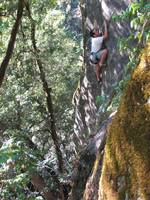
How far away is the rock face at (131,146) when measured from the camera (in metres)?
2.62

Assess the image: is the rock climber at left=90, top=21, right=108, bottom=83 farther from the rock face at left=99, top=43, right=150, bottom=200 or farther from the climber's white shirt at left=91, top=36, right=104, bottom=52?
the rock face at left=99, top=43, right=150, bottom=200

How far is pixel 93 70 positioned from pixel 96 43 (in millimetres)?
2738

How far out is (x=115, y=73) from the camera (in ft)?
41.6

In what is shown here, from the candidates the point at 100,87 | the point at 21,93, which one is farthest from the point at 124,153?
the point at 21,93

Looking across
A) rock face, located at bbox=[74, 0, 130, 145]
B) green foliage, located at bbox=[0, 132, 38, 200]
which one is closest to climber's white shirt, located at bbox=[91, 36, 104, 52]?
rock face, located at bbox=[74, 0, 130, 145]

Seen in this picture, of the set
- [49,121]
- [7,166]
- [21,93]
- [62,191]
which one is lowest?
[62,191]

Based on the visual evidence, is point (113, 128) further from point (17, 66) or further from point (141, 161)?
point (17, 66)

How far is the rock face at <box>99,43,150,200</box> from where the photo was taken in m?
2.62

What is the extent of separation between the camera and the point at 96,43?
1227cm

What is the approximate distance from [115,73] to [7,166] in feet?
16.6

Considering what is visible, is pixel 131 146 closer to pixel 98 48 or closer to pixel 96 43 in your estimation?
pixel 96 43

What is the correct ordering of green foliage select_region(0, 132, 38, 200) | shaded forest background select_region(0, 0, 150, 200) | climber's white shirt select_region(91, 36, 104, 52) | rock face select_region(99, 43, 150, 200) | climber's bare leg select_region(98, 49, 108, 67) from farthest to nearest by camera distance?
1. climber's bare leg select_region(98, 49, 108, 67)
2. climber's white shirt select_region(91, 36, 104, 52)
3. shaded forest background select_region(0, 0, 150, 200)
4. green foliage select_region(0, 132, 38, 200)
5. rock face select_region(99, 43, 150, 200)

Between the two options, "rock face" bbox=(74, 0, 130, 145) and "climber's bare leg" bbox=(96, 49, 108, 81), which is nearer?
"rock face" bbox=(74, 0, 130, 145)

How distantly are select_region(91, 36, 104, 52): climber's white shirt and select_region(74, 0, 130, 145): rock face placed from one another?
1.14 ft
